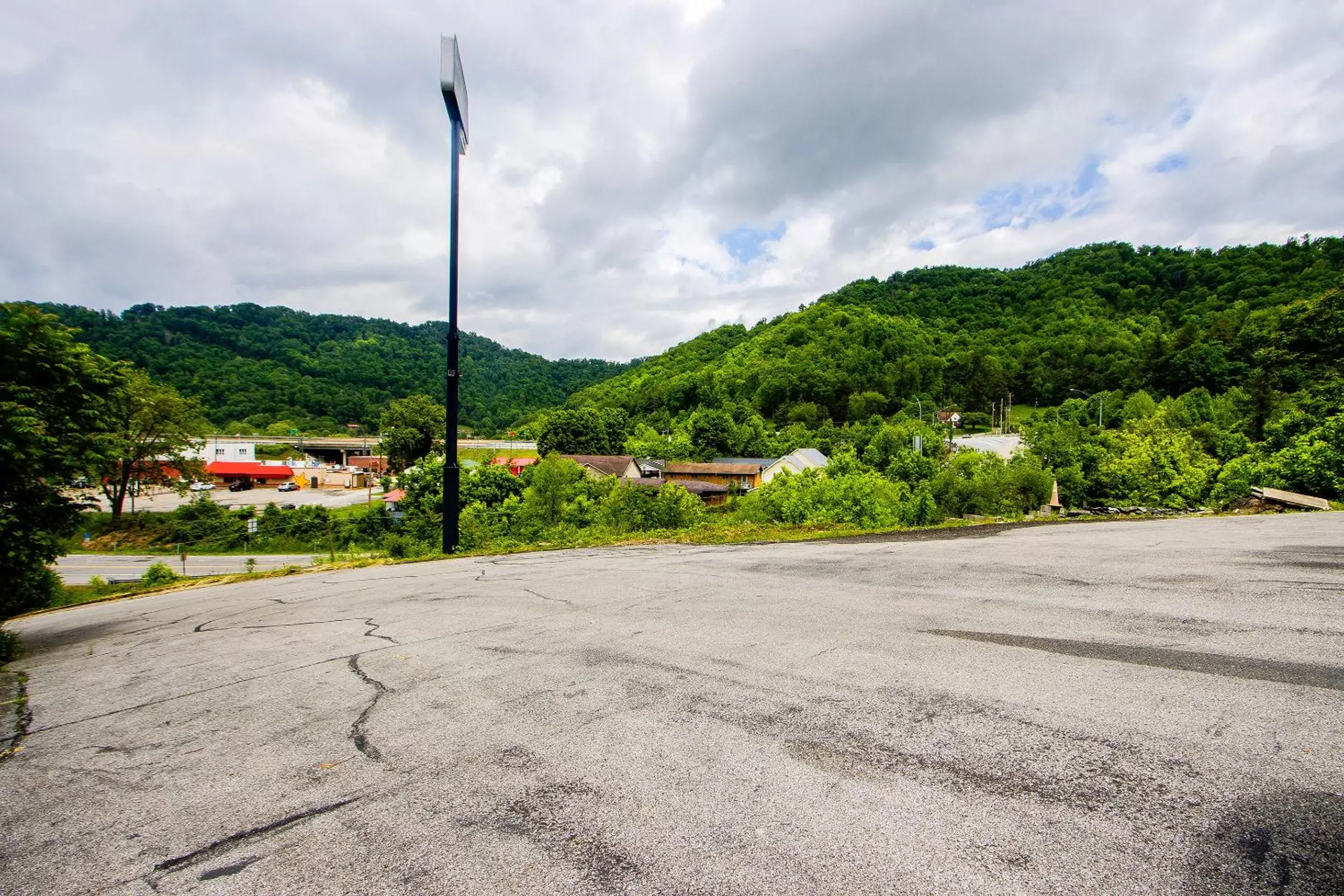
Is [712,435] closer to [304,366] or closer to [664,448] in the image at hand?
[664,448]

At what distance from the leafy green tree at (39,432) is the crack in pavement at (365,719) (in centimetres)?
496

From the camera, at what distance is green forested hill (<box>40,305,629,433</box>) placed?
10162 cm

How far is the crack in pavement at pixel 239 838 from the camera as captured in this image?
2391 millimetres

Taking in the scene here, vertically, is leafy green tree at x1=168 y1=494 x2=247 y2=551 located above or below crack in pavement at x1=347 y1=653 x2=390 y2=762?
below

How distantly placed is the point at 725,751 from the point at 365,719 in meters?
2.36

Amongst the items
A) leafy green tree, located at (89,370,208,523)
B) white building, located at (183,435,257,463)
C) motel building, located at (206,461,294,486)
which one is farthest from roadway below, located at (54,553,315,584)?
white building, located at (183,435,257,463)

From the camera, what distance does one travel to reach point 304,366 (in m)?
123

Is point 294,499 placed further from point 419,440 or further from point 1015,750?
point 1015,750

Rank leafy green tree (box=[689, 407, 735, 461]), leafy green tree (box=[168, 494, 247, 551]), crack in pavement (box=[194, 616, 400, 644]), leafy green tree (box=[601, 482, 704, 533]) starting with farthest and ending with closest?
leafy green tree (box=[689, 407, 735, 461]) < leafy green tree (box=[168, 494, 247, 551]) < leafy green tree (box=[601, 482, 704, 533]) < crack in pavement (box=[194, 616, 400, 644])

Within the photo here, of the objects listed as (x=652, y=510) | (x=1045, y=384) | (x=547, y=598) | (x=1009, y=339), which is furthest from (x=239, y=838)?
(x=1009, y=339)

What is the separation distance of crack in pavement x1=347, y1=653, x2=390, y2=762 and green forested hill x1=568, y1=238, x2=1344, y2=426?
82997mm

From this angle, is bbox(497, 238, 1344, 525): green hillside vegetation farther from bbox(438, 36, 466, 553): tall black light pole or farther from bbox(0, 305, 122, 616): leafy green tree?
bbox(0, 305, 122, 616): leafy green tree

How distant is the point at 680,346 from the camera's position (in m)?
140

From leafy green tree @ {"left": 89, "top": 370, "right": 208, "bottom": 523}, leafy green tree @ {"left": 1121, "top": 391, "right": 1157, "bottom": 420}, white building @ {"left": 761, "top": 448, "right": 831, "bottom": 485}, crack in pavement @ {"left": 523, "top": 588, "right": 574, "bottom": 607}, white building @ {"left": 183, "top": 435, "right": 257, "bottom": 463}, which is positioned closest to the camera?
crack in pavement @ {"left": 523, "top": 588, "right": 574, "bottom": 607}
